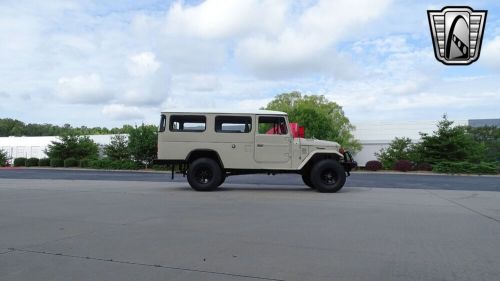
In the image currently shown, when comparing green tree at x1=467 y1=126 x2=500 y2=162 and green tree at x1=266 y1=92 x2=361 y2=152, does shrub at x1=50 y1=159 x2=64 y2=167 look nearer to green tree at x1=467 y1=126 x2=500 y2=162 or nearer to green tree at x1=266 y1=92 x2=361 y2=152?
green tree at x1=266 y1=92 x2=361 y2=152

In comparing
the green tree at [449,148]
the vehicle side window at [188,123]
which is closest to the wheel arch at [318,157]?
the vehicle side window at [188,123]

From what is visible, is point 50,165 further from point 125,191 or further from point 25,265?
point 25,265

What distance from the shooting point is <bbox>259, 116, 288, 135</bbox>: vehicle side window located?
14461mm

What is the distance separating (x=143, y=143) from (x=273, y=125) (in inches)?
875

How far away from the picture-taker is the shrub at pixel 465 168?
29.2 m

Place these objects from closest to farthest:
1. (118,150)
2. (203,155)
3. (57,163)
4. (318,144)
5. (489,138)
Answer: (318,144) → (203,155) → (118,150) → (57,163) → (489,138)

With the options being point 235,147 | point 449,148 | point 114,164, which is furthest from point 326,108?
point 235,147

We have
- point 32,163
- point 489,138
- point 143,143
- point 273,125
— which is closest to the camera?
point 273,125

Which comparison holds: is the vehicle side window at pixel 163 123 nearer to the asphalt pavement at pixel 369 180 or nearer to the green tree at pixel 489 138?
the asphalt pavement at pixel 369 180

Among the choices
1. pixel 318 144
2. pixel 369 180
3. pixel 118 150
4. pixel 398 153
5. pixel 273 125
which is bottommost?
pixel 369 180

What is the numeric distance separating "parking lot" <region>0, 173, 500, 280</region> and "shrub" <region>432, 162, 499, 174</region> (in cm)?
1893

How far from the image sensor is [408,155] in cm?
3556

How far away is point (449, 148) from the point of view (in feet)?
109

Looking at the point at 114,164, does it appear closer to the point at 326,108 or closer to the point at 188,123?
the point at 188,123
